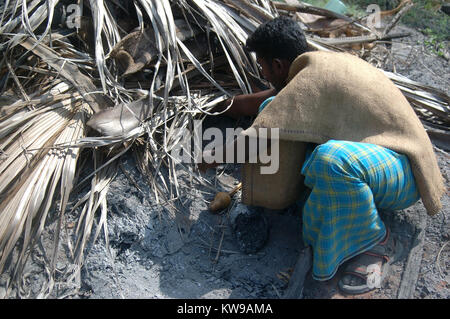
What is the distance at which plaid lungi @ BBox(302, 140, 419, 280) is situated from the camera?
1889 mm

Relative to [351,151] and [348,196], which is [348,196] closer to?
[348,196]

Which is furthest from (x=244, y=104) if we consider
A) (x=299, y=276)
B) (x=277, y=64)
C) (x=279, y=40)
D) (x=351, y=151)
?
(x=299, y=276)

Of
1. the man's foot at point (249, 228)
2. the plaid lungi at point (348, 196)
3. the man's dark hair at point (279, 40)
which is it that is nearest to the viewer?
the plaid lungi at point (348, 196)

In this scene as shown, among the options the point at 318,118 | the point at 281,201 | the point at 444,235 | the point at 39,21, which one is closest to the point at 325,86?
the point at 318,118

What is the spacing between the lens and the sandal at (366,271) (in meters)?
2.08

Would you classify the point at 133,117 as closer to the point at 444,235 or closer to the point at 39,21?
the point at 39,21

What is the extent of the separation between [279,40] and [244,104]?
58cm

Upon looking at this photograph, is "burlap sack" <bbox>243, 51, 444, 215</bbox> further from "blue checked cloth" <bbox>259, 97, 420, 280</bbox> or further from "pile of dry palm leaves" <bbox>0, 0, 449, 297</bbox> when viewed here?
"pile of dry palm leaves" <bbox>0, 0, 449, 297</bbox>

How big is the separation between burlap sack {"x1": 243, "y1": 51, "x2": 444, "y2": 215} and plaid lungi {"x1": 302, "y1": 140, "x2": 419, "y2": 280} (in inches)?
2.6

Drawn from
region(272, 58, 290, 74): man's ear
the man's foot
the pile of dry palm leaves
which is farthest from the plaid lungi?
the pile of dry palm leaves

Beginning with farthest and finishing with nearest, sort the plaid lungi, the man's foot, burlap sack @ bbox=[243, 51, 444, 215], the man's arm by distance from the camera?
the man's arm < the man's foot < burlap sack @ bbox=[243, 51, 444, 215] < the plaid lungi

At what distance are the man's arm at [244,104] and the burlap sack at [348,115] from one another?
0.50 metres

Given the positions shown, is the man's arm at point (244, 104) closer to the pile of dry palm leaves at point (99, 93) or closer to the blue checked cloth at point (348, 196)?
the pile of dry palm leaves at point (99, 93)

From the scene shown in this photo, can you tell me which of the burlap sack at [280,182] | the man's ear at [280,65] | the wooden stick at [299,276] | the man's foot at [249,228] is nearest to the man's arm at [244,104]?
the man's ear at [280,65]
